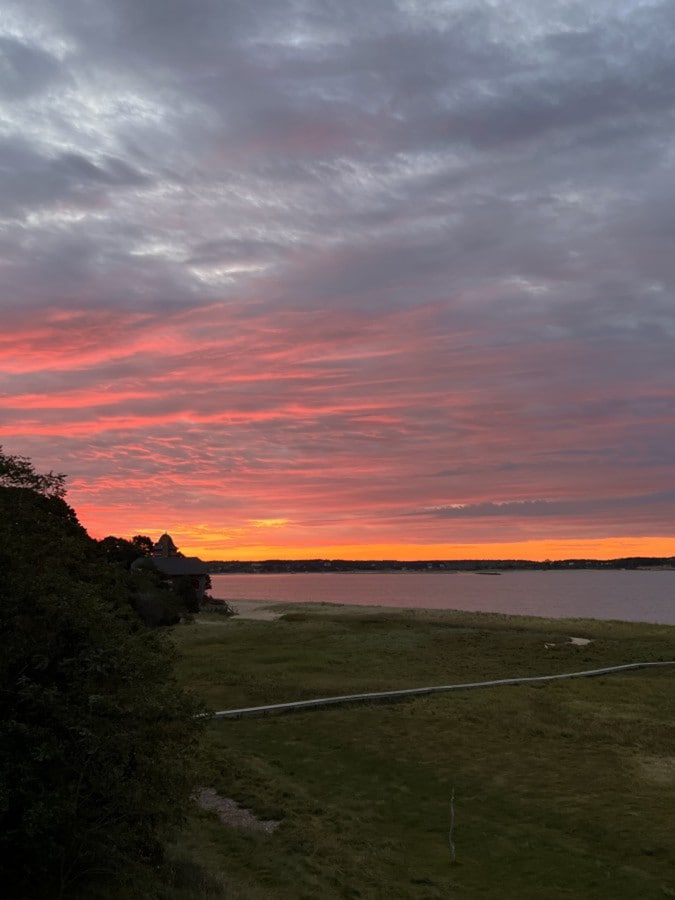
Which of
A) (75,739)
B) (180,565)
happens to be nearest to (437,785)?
(75,739)

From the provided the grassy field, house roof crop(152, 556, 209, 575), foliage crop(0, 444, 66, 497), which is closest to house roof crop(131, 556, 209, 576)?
house roof crop(152, 556, 209, 575)

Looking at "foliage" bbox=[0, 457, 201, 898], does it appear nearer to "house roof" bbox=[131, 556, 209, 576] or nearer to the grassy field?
the grassy field

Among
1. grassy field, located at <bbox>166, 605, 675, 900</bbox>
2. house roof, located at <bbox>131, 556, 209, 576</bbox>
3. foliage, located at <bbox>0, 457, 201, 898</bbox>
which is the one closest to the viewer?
foliage, located at <bbox>0, 457, 201, 898</bbox>

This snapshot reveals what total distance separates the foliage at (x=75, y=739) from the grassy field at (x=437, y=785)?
2.55 meters

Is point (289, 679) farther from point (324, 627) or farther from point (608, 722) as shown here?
point (324, 627)

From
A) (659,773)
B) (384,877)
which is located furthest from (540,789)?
(384,877)

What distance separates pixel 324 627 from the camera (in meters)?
70.4

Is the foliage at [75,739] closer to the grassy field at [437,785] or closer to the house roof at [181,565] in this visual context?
the grassy field at [437,785]

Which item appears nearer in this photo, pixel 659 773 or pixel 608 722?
pixel 659 773

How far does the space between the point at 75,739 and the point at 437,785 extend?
16.5m

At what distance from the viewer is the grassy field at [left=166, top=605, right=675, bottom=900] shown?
62.2 feet

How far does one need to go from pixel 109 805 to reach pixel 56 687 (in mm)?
2257

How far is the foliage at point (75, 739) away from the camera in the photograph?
13.2 meters

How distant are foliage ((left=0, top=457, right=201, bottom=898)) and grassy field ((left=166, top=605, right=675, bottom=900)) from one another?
2.55 m
